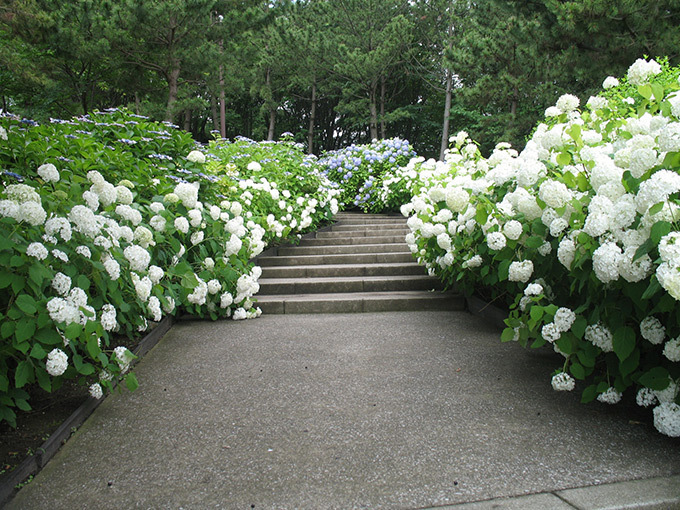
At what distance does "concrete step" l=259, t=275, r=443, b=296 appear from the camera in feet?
20.0

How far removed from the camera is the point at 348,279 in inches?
246

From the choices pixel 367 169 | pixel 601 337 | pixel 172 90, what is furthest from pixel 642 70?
pixel 172 90

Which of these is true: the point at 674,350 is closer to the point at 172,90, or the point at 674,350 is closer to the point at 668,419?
the point at 668,419

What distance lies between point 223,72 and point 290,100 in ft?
44.3

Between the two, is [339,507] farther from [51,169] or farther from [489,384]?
[51,169]

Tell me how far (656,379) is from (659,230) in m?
0.78

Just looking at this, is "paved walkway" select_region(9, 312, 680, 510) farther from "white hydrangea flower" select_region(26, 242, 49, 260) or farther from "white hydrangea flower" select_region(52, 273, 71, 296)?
"white hydrangea flower" select_region(26, 242, 49, 260)

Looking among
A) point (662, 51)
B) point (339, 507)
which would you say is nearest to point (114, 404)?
point (339, 507)

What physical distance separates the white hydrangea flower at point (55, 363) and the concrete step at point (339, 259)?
16.3ft

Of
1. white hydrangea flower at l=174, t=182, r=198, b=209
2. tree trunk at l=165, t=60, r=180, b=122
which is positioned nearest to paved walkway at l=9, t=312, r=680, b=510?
white hydrangea flower at l=174, t=182, r=198, b=209

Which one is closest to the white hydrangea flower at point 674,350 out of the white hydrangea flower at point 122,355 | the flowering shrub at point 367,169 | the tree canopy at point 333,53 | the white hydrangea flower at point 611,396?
the white hydrangea flower at point 611,396

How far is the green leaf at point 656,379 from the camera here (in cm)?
232

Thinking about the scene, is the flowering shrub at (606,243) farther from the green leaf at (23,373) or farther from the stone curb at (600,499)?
the green leaf at (23,373)

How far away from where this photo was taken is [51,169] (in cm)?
282
